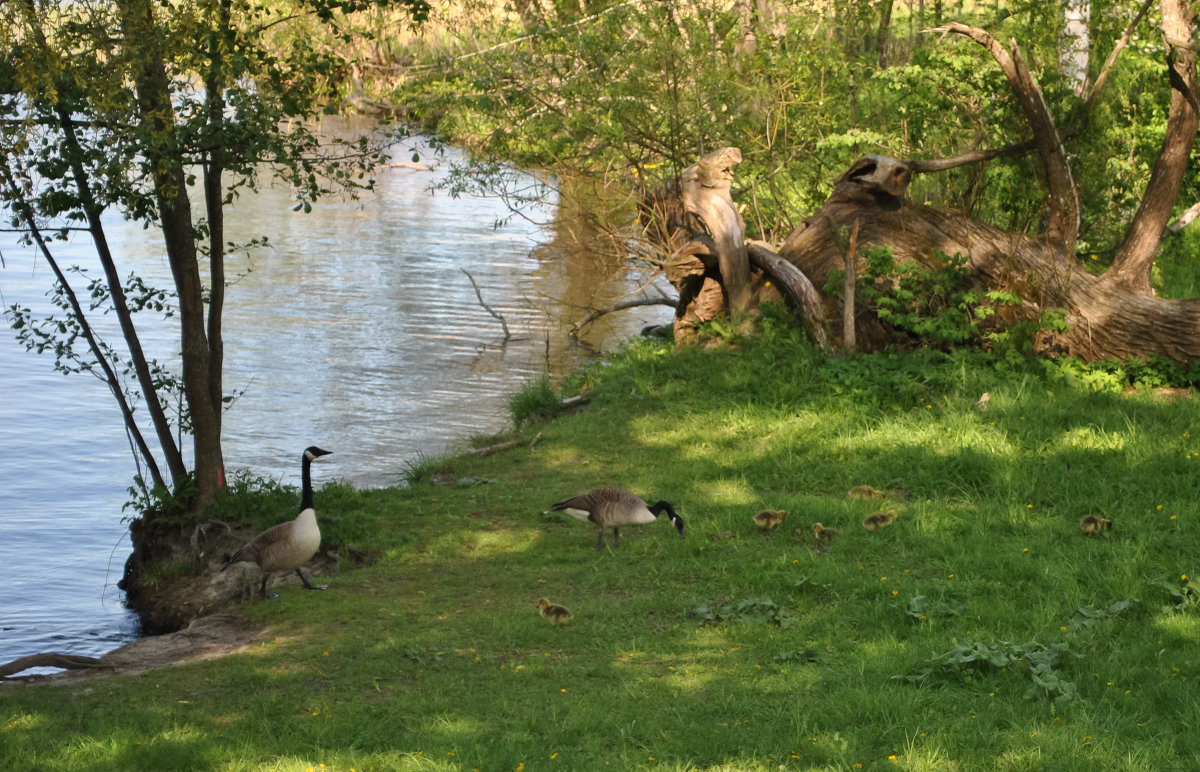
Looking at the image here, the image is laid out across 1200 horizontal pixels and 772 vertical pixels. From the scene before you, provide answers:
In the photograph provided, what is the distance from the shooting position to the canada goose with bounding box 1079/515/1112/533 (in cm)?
930

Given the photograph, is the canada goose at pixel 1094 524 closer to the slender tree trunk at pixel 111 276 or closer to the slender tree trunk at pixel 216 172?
the slender tree trunk at pixel 216 172

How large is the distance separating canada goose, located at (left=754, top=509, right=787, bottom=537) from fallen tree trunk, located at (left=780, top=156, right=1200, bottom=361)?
5.55 meters

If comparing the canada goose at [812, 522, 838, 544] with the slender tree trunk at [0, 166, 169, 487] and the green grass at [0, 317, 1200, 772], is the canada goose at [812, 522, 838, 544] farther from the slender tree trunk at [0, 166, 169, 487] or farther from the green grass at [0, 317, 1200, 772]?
the slender tree trunk at [0, 166, 169, 487]

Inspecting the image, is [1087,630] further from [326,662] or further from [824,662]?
[326,662]

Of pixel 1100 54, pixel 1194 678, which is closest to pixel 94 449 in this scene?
pixel 1194 678

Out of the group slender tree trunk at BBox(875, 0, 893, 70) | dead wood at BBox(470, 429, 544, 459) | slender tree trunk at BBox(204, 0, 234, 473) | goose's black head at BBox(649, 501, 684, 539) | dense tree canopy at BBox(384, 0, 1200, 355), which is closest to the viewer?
slender tree trunk at BBox(204, 0, 234, 473)

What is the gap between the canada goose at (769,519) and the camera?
9875 millimetres

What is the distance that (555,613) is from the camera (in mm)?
8055

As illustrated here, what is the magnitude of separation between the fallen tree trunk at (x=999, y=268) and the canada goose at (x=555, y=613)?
312 inches

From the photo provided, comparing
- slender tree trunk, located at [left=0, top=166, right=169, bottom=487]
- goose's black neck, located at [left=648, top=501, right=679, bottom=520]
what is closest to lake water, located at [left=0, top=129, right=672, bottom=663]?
slender tree trunk, located at [left=0, top=166, right=169, bottom=487]

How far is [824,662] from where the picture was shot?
7.29 meters

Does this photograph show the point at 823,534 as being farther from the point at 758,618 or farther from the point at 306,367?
the point at 306,367

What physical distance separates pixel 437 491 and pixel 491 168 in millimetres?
7948

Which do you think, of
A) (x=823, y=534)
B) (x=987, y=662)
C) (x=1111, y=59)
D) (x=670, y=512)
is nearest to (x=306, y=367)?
(x=670, y=512)
